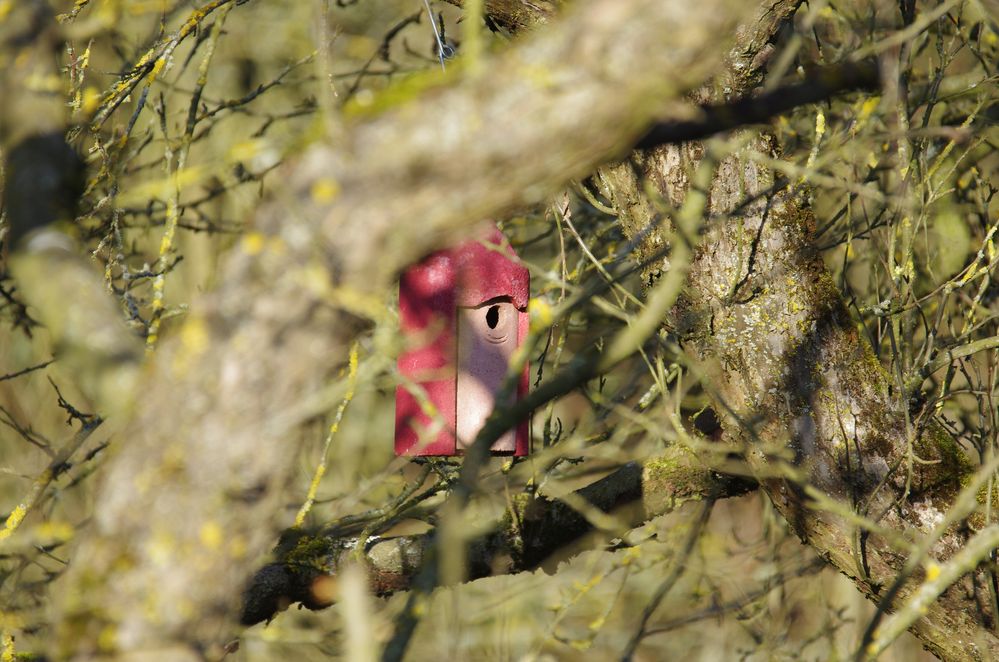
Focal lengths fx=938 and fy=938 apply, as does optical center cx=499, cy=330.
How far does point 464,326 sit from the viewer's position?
9.74 ft

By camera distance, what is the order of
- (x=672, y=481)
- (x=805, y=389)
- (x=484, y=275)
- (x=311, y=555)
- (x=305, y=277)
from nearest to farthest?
1. (x=305, y=277)
2. (x=805, y=389)
3. (x=311, y=555)
4. (x=484, y=275)
5. (x=672, y=481)

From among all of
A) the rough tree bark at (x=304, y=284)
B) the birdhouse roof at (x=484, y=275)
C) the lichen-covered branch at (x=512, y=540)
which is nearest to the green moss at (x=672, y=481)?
the lichen-covered branch at (x=512, y=540)

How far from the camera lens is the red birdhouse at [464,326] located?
2.94 metres

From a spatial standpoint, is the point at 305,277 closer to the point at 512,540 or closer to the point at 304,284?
the point at 304,284

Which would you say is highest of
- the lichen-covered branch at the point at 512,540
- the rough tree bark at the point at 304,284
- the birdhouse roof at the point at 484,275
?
the birdhouse roof at the point at 484,275

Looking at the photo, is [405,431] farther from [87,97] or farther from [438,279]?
[87,97]

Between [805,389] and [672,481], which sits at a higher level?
[805,389]

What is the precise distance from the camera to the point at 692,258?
2.60 metres

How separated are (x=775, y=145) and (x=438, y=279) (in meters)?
1.09

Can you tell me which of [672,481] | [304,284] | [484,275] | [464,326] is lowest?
[672,481]

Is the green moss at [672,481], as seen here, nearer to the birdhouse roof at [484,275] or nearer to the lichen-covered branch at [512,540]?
the lichen-covered branch at [512,540]

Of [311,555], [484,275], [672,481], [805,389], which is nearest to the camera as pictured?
[805,389]

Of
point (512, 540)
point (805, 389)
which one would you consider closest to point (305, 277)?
point (805, 389)

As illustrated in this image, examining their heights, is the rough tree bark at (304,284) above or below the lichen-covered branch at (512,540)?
above
